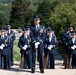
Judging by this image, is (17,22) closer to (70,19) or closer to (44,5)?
(44,5)

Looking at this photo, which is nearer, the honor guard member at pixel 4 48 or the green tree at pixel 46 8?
A: the honor guard member at pixel 4 48

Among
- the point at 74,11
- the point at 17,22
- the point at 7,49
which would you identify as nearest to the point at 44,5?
the point at 17,22

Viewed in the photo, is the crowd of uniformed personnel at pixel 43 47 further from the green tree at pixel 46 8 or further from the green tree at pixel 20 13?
the green tree at pixel 20 13

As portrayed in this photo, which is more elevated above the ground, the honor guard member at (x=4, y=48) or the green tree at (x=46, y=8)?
the green tree at (x=46, y=8)

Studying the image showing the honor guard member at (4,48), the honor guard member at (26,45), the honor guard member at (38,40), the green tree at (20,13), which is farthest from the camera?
the green tree at (20,13)

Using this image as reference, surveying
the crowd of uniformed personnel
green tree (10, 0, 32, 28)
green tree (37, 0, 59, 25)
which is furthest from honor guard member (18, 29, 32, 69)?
green tree (10, 0, 32, 28)

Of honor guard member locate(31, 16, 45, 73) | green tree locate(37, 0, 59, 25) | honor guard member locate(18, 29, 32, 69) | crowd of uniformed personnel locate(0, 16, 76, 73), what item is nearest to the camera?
honor guard member locate(31, 16, 45, 73)

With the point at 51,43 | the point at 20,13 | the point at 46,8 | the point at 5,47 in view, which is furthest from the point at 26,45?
the point at 20,13

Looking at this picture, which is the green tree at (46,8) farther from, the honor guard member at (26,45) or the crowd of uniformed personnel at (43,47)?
the honor guard member at (26,45)

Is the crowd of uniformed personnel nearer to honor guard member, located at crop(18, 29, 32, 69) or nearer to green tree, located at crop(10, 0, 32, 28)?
honor guard member, located at crop(18, 29, 32, 69)

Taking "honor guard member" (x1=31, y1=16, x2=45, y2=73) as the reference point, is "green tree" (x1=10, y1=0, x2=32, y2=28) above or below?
above

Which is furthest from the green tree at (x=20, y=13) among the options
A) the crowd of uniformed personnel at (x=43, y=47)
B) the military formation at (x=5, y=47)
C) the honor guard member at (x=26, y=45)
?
the honor guard member at (x=26, y=45)

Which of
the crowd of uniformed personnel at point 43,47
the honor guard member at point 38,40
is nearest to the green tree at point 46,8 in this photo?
the crowd of uniformed personnel at point 43,47

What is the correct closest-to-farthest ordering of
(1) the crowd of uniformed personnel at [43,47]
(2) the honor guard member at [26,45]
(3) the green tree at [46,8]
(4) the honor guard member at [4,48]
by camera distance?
(1) the crowd of uniformed personnel at [43,47]
(2) the honor guard member at [26,45]
(4) the honor guard member at [4,48]
(3) the green tree at [46,8]
